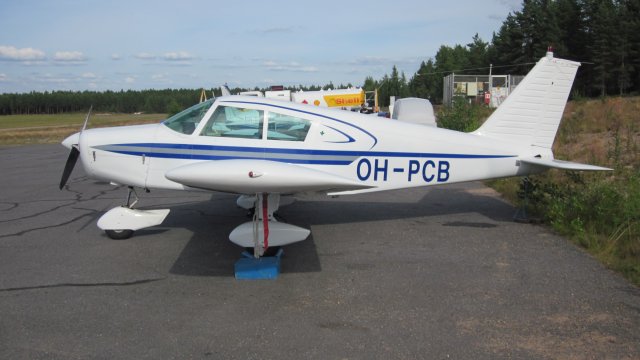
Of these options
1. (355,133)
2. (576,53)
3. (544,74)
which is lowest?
(355,133)

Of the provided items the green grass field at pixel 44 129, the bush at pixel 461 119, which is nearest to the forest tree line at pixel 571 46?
the green grass field at pixel 44 129

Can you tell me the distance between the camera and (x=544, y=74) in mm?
7363

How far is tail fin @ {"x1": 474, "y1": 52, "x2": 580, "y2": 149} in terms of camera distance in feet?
24.2

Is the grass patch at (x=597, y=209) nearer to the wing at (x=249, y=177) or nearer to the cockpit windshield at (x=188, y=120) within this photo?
the wing at (x=249, y=177)

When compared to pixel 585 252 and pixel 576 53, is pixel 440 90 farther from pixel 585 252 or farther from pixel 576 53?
pixel 585 252

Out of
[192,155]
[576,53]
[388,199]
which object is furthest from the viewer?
[576,53]

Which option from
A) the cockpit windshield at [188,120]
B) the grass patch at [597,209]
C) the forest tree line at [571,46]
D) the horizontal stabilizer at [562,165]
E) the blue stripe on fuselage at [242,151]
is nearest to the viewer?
the grass patch at [597,209]

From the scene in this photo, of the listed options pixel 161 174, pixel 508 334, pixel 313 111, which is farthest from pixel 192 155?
pixel 508 334

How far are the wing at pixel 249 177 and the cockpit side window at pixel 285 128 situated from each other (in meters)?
1.21

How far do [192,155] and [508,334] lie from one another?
14.1ft

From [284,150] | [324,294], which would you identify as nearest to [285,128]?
[284,150]

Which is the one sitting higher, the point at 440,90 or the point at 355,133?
the point at 440,90

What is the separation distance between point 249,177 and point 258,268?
115cm

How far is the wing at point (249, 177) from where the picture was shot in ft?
16.9
